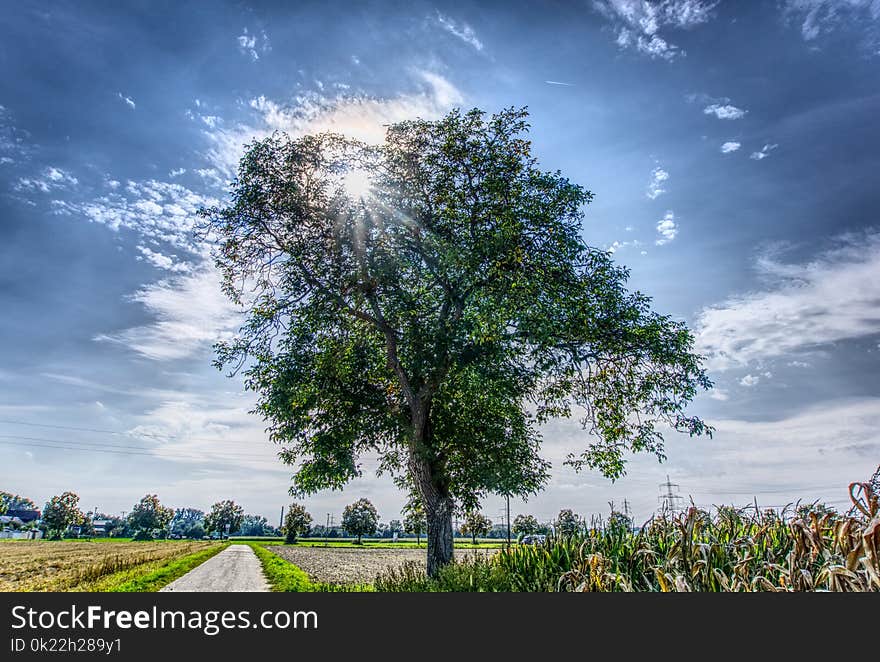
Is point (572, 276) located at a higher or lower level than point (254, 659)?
higher

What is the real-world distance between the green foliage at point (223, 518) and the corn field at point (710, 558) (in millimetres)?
162033

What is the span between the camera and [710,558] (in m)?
6.63

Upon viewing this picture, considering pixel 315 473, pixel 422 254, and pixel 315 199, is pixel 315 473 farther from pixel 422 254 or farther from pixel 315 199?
pixel 315 199

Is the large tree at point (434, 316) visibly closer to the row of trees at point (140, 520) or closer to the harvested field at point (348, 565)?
the harvested field at point (348, 565)

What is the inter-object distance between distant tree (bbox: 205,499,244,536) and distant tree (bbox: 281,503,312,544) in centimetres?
5009

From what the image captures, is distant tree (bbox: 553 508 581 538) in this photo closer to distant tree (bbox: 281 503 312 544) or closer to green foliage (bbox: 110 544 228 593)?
green foliage (bbox: 110 544 228 593)

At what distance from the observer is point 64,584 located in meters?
27.7

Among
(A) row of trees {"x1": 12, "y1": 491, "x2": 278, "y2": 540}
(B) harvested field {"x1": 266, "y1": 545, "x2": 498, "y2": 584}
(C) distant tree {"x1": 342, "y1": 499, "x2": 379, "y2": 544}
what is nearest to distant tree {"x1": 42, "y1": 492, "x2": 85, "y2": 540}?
(A) row of trees {"x1": 12, "y1": 491, "x2": 278, "y2": 540}

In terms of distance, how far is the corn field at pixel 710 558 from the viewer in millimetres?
5141

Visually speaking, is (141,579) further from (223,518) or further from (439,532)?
(223,518)

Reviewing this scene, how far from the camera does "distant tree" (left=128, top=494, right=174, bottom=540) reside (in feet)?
468

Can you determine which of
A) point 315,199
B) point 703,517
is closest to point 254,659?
point 703,517

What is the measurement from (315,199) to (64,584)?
2550 centimetres

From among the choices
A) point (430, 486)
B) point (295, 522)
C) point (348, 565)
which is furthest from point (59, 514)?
point (430, 486)
